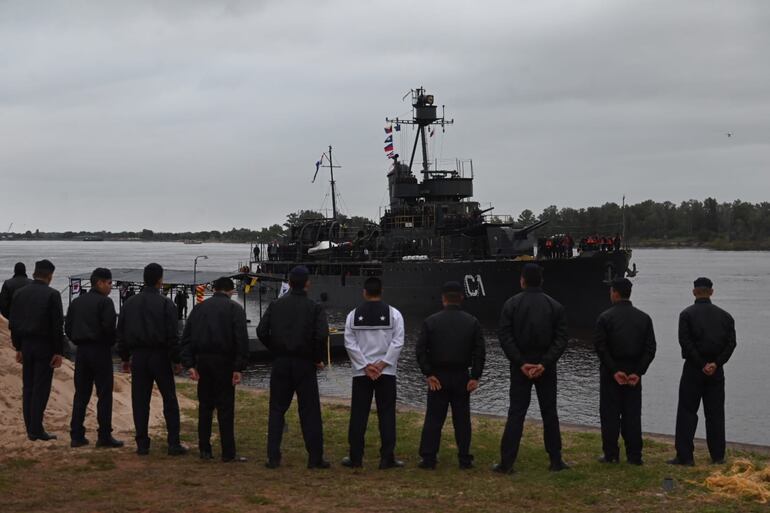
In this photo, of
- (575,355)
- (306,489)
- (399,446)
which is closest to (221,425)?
(306,489)

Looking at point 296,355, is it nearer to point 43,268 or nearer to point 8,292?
point 43,268

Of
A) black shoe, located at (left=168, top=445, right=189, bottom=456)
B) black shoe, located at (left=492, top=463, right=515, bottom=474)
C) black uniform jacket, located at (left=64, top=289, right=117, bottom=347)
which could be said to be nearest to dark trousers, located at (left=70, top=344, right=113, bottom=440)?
black uniform jacket, located at (left=64, top=289, right=117, bottom=347)

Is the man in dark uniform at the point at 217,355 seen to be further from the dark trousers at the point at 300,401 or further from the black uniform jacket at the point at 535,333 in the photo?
the black uniform jacket at the point at 535,333

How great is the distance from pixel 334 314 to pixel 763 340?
23.3 m

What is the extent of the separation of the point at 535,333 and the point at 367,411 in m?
1.89

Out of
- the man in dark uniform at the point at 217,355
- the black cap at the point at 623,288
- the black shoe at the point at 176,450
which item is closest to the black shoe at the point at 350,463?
the man in dark uniform at the point at 217,355

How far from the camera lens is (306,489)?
7.60 m

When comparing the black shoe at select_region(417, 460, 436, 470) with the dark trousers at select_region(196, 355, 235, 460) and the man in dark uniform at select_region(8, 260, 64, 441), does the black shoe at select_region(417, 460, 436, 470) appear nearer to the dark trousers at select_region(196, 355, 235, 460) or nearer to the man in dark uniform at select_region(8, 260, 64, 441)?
the dark trousers at select_region(196, 355, 235, 460)

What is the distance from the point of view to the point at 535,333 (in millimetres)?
8453

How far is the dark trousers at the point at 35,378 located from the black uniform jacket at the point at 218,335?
1.94 meters

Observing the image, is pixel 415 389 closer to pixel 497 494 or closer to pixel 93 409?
pixel 93 409

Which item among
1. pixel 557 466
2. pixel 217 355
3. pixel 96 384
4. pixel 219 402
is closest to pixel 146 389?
pixel 96 384

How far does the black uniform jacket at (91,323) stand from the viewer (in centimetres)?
909

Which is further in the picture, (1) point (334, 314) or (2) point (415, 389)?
(1) point (334, 314)
